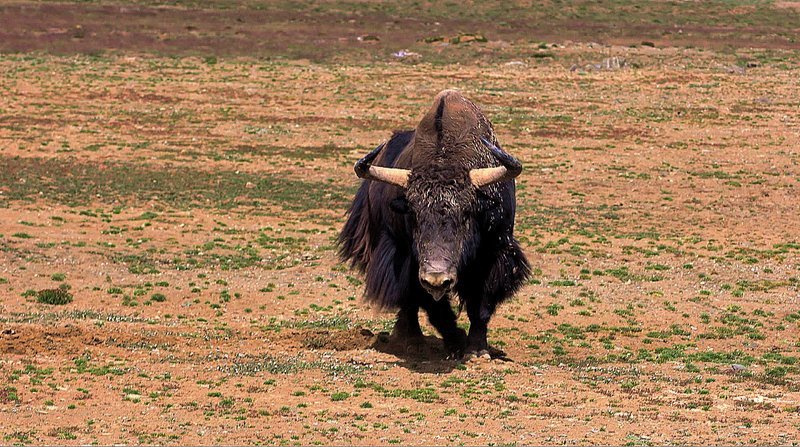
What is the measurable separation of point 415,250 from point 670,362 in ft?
10.6

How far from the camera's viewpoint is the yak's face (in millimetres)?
12359

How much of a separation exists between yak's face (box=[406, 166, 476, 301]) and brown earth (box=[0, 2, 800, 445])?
1079mm

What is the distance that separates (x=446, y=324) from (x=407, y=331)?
22.6 inches

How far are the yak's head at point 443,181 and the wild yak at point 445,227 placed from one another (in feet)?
0.03

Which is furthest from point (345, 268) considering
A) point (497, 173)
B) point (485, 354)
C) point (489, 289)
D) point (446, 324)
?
point (497, 173)

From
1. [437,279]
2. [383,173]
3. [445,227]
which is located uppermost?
[383,173]

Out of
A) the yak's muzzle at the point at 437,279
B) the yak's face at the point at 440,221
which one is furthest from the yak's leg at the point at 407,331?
the yak's muzzle at the point at 437,279

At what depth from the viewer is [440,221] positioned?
41.5ft

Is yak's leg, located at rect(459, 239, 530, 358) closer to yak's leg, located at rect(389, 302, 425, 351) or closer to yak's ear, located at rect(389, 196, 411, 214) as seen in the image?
yak's leg, located at rect(389, 302, 425, 351)

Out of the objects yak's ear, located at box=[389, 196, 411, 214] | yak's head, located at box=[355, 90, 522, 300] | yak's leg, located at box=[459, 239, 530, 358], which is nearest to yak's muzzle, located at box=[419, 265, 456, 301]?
yak's head, located at box=[355, 90, 522, 300]

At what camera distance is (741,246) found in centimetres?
2253

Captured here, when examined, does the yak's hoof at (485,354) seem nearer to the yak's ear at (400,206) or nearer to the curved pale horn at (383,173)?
the yak's ear at (400,206)

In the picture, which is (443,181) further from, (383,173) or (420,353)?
(420,353)

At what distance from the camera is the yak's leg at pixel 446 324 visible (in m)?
14.1
